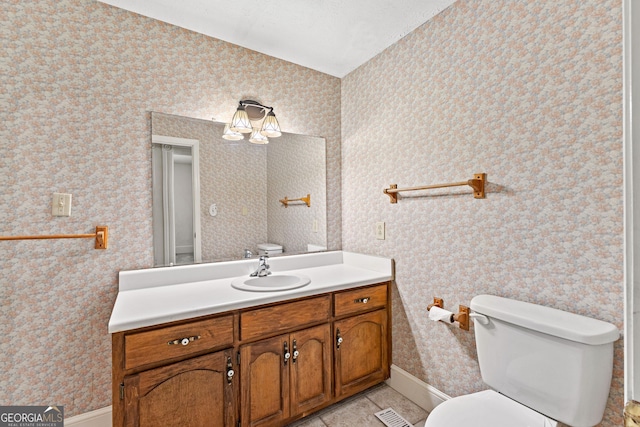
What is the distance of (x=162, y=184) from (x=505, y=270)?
185 centimetres

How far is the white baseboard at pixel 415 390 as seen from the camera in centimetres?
171

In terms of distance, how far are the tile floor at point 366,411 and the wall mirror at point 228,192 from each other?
1.01 metres

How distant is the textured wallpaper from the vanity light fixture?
691 millimetres

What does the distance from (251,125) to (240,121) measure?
0.37 feet

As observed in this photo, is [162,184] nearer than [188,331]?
No

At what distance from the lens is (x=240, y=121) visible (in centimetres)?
193

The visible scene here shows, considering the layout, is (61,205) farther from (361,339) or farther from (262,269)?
(361,339)

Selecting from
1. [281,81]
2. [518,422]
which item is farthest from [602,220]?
[281,81]

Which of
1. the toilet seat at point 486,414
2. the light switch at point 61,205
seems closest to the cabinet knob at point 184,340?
the light switch at point 61,205

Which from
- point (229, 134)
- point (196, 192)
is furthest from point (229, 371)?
point (229, 134)

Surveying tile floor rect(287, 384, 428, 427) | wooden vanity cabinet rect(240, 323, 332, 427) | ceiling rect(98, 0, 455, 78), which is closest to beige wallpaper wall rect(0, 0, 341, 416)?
ceiling rect(98, 0, 455, 78)

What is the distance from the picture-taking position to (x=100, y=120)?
5.14 ft

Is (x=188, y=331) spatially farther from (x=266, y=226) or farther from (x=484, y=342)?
(x=484, y=342)

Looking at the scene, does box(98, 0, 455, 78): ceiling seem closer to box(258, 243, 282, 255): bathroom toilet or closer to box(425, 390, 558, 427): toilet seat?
box(258, 243, 282, 255): bathroom toilet
